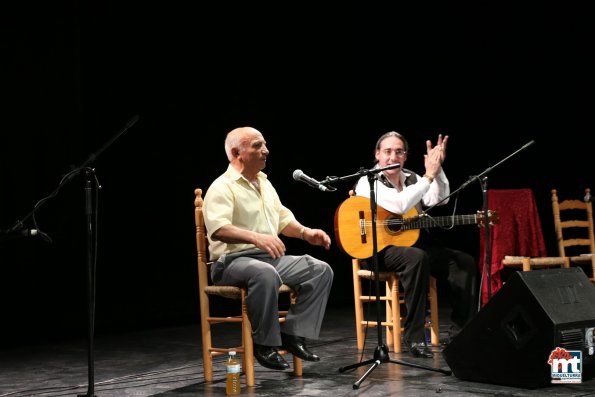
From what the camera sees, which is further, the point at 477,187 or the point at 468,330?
the point at 477,187

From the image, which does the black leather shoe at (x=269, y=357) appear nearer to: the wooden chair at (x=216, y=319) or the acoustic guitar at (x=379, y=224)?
the wooden chair at (x=216, y=319)

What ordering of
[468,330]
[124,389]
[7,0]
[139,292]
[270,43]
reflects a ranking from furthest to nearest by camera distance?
[270,43] → [139,292] → [7,0] → [124,389] → [468,330]

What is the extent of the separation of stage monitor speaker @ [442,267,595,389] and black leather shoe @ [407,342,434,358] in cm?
73

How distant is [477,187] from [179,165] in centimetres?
275

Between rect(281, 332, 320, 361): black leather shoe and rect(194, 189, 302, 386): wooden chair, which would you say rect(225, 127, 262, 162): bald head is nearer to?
rect(194, 189, 302, 386): wooden chair

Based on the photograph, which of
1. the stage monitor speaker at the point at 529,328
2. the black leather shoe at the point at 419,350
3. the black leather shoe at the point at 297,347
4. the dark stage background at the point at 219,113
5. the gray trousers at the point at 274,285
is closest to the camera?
the stage monitor speaker at the point at 529,328

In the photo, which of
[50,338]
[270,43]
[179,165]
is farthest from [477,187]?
[50,338]

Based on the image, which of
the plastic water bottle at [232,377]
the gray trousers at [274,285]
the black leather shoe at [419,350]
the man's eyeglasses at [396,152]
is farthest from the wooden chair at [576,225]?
the plastic water bottle at [232,377]

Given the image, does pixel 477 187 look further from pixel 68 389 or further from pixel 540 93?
pixel 68 389

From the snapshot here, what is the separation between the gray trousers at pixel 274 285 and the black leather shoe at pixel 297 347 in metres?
0.02

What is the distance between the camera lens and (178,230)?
531 centimetres

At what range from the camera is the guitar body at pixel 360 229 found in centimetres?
392

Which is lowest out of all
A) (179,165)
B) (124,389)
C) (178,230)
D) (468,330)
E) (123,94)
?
(124,389)

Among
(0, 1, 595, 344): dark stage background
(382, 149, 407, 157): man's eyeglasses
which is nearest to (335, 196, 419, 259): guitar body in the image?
(382, 149, 407, 157): man's eyeglasses
